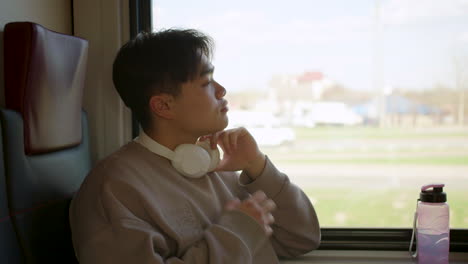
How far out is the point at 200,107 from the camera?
1301 millimetres

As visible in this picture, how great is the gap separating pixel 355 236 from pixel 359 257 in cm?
10

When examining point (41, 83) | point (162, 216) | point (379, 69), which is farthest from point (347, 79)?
point (41, 83)

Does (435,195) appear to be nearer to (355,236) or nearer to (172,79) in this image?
(355,236)

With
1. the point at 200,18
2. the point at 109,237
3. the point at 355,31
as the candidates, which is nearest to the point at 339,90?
the point at 355,31

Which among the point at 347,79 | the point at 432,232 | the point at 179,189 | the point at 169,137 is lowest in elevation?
the point at 432,232

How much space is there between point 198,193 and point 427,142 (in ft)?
3.87

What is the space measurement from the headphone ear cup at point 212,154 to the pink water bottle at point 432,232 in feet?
2.18

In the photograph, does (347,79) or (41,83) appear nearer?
(41,83)

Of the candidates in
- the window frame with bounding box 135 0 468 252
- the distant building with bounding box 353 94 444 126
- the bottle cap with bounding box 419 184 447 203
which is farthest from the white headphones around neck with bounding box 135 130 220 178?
the distant building with bounding box 353 94 444 126

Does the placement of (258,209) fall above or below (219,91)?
below

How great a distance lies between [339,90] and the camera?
6.42 feet

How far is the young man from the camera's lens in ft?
3.62

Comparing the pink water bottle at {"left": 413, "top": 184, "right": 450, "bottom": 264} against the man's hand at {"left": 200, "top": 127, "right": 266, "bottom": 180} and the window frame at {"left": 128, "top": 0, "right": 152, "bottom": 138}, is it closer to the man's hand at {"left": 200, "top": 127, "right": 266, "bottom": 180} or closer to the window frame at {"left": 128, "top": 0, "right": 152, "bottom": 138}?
the man's hand at {"left": 200, "top": 127, "right": 266, "bottom": 180}

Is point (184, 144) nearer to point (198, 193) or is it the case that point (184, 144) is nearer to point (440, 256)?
point (198, 193)
